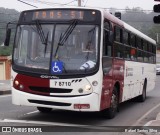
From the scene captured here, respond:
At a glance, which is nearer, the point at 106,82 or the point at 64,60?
the point at 64,60

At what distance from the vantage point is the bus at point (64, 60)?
32.0 ft

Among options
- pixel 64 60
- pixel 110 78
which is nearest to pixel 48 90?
pixel 64 60

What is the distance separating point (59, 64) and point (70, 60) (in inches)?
11.3

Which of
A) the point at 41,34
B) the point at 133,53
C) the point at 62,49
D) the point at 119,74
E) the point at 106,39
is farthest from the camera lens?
the point at 133,53

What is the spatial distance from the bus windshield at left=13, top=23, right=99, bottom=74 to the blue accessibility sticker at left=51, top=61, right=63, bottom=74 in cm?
6

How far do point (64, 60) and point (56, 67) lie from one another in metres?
0.27

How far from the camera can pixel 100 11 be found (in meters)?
10.3

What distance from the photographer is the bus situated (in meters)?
9.76

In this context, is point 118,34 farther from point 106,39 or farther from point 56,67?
point 56,67

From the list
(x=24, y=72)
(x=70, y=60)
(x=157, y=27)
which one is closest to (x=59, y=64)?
(x=70, y=60)

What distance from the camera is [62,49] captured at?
10.1 meters

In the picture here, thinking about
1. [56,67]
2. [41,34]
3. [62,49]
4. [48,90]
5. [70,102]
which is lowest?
→ [70,102]

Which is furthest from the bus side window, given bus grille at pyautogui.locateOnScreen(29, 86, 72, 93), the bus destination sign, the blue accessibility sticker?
bus grille at pyautogui.locateOnScreen(29, 86, 72, 93)

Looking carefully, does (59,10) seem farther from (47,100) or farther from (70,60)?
(47,100)
